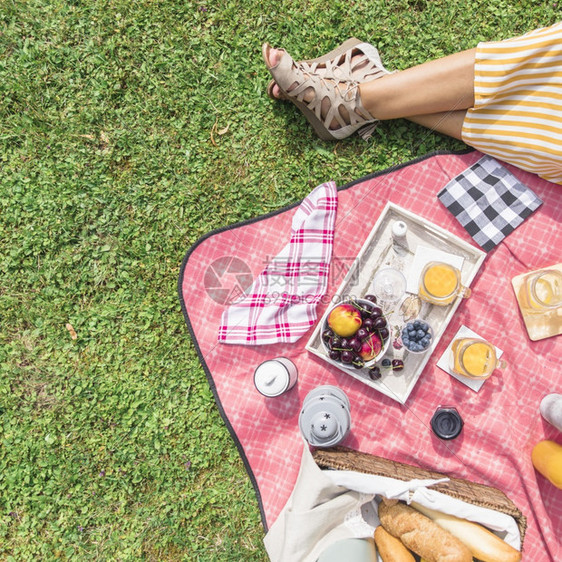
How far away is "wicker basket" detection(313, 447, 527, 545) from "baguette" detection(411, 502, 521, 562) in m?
0.10

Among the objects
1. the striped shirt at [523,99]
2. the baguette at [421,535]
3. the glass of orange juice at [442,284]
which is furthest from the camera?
the glass of orange juice at [442,284]

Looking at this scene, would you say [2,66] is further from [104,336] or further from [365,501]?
[365,501]

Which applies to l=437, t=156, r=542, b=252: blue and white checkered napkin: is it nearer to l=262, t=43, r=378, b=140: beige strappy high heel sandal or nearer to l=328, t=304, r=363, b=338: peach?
l=262, t=43, r=378, b=140: beige strappy high heel sandal

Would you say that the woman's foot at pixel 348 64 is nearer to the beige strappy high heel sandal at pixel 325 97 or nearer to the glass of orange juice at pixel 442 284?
the beige strappy high heel sandal at pixel 325 97

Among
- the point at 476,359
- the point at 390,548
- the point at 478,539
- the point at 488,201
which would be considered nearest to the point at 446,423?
the point at 476,359

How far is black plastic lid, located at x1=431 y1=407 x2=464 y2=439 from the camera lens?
2.03 meters

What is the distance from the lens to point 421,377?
6.90 feet

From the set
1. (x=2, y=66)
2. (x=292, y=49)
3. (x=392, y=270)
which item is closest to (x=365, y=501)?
(x=392, y=270)

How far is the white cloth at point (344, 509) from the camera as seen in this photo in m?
1.67

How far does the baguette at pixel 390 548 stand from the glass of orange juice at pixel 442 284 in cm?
100

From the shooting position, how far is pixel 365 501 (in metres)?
1.75

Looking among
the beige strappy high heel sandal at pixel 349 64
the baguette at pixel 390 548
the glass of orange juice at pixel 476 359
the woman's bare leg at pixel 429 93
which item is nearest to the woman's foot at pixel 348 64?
the beige strappy high heel sandal at pixel 349 64

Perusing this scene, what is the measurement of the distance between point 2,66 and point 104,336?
1701 millimetres

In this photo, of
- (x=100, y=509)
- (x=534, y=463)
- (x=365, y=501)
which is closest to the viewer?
(x=365, y=501)
